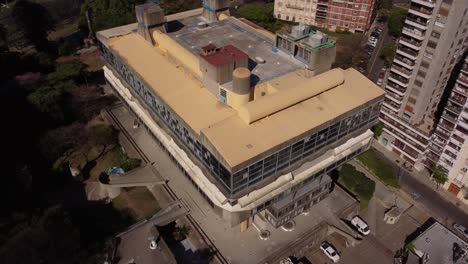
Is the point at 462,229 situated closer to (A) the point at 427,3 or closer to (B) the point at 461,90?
(B) the point at 461,90

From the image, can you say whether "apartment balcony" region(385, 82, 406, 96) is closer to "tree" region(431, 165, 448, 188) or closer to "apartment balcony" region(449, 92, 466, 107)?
"apartment balcony" region(449, 92, 466, 107)

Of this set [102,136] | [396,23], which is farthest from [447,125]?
[102,136]

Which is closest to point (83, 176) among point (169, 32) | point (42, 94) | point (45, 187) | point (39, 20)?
point (45, 187)

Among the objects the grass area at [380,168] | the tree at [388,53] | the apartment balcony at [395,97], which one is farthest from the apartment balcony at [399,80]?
the tree at [388,53]

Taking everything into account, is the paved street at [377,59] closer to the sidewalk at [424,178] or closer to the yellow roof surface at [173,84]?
the sidewalk at [424,178]

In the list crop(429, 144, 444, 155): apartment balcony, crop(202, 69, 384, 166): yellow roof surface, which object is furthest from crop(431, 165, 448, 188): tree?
crop(202, 69, 384, 166): yellow roof surface
